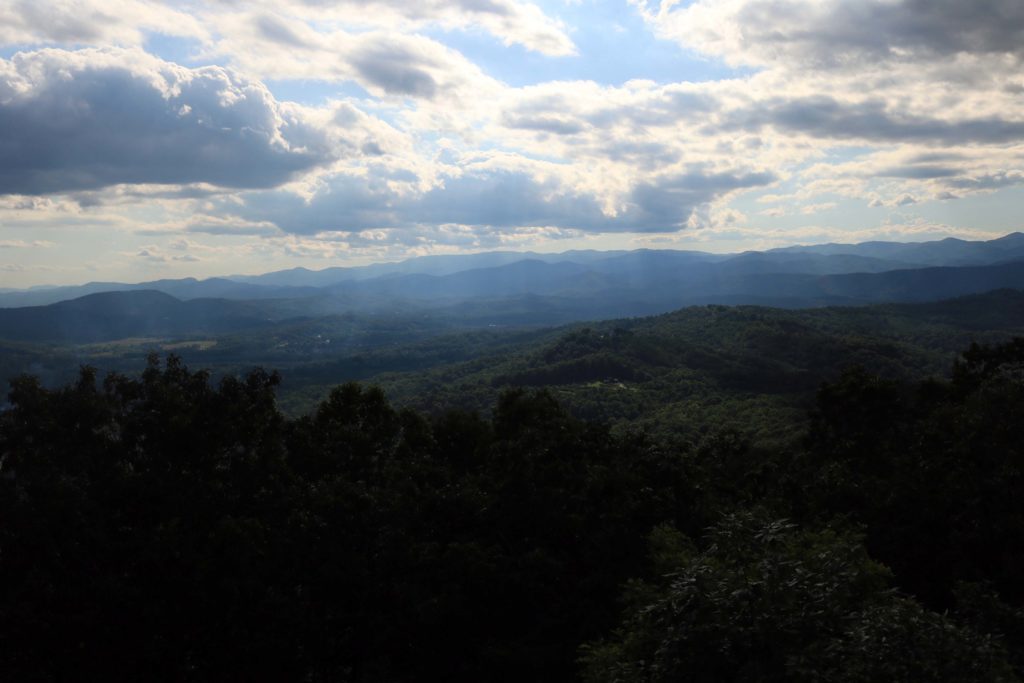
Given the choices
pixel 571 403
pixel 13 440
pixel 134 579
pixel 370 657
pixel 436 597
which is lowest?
pixel 571 403

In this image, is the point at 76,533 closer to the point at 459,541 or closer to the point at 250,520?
the point at 250,520

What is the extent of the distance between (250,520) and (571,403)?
122 metres

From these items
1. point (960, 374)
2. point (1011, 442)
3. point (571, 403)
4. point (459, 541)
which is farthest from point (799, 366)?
point (459, 541)

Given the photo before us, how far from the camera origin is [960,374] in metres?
42.0

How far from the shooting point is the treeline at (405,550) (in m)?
14.3

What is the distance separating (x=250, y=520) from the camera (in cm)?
1881

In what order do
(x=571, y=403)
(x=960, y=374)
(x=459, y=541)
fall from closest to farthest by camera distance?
(x=459, y=541) < (x=960, y=374) < (x=571, y=403)

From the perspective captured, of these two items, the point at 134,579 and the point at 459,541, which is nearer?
the point at 134,579

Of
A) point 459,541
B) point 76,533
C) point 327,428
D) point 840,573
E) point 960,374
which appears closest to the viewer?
point 840,573

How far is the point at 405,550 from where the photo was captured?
1964cm

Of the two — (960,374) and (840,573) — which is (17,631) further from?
(960,374)

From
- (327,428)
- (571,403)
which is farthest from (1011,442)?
(571,403)

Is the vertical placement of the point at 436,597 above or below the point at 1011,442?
below

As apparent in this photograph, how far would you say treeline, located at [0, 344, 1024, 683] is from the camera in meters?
14.3
